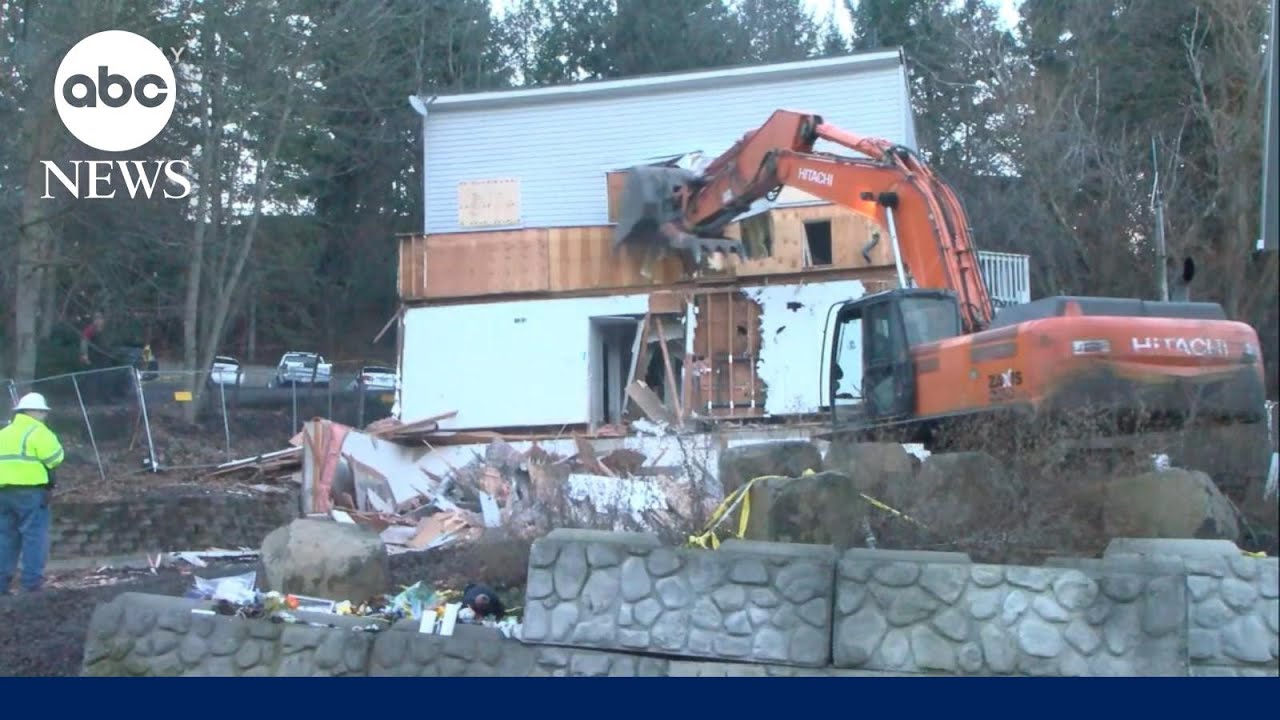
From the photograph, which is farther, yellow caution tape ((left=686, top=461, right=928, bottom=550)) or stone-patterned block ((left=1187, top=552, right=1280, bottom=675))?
yellow caution tape ((left=686, top=461, right=928, bottom=550))

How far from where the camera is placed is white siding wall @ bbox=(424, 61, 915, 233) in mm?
21609

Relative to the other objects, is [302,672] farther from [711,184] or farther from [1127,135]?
[711,184]

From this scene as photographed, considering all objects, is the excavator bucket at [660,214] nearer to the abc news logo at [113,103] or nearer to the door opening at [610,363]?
the door opening at [610,363]

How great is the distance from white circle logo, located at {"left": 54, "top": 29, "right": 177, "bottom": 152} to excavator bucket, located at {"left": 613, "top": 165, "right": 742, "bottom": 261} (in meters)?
6.66

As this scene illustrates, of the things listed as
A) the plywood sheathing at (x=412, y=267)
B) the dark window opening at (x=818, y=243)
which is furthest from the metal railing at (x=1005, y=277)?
the plywood sheathing at (x=412, y=267)

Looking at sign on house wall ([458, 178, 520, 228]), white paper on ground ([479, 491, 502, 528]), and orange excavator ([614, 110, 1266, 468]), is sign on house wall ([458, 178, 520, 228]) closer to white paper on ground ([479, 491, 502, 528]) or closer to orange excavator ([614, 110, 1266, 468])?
orange excavator ([614, 110, 1266, 468])

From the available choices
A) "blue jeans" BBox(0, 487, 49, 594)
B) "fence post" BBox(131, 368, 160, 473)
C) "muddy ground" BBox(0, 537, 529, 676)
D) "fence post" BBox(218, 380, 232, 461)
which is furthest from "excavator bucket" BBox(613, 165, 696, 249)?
"blue jeans" BBox(0, 487, 49, 594)

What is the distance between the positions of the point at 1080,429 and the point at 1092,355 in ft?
2.05

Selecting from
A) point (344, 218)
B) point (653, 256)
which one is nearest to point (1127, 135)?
point (653, 256)

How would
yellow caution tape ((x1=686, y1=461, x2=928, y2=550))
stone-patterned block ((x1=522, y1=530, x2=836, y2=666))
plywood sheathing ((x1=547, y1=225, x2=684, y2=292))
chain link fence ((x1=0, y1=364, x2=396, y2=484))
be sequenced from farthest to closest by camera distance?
plywood sheathing ((x1=547, y1=225, x2=684, y2=292)) → chain link fence ((x1=0, y1=364, x2=396, y2=484)) → yellow caution tape ((x1=686, y1=461, x2=928, y2=550)) → stone-patterned block ((x1=522, y1=530, x2=836, y2=666))

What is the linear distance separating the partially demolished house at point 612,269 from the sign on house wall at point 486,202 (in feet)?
0.07

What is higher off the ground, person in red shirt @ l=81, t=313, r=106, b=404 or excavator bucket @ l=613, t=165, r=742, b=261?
excavator bucket @ l=613, t=165, r=742, b=261

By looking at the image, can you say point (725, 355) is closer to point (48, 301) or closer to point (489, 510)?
point (489, 510)

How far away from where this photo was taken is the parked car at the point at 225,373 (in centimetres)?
2189
